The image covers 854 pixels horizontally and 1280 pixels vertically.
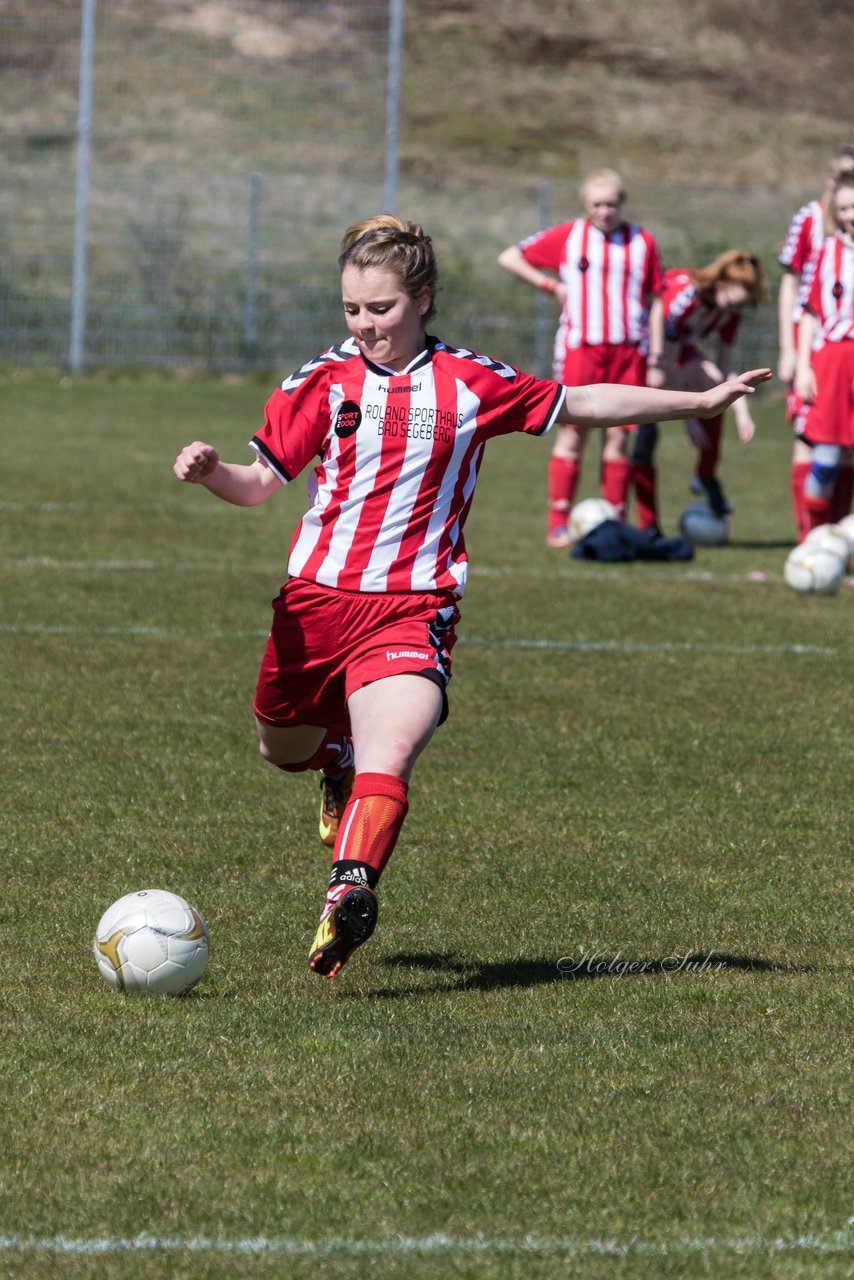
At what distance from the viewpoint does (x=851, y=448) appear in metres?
11.4

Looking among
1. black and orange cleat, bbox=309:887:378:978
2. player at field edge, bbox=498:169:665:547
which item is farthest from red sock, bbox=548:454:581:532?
black and orange cleat, bbox=309:887:378:978

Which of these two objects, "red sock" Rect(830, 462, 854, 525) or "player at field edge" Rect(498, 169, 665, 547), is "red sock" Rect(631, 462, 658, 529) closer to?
"player at field edge" Rect(498, 169, 665, 547)

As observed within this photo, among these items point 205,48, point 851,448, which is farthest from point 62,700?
point 205,48

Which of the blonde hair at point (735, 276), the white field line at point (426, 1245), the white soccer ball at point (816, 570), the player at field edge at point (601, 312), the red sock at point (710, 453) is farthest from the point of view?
the red sock at point (710, 453)

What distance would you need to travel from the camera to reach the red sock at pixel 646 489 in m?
12.6

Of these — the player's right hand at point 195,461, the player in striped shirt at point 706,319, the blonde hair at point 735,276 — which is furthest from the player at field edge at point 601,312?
the player's right hand at point 195,461

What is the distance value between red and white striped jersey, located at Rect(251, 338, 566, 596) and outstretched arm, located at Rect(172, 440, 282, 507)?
5cm

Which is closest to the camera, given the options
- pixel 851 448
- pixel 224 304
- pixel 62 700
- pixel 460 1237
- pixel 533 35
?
pixel 460 1237

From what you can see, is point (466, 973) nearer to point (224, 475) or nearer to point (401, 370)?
point (224, 475)

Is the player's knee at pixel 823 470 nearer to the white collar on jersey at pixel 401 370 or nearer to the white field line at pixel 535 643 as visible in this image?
the white field line at pixel 535 643

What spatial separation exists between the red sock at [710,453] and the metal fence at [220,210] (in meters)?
12.9

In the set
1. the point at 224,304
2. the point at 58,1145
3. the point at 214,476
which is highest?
the point at 214,476

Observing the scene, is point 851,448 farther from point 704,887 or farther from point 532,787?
point 704,887

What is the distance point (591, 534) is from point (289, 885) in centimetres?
671
